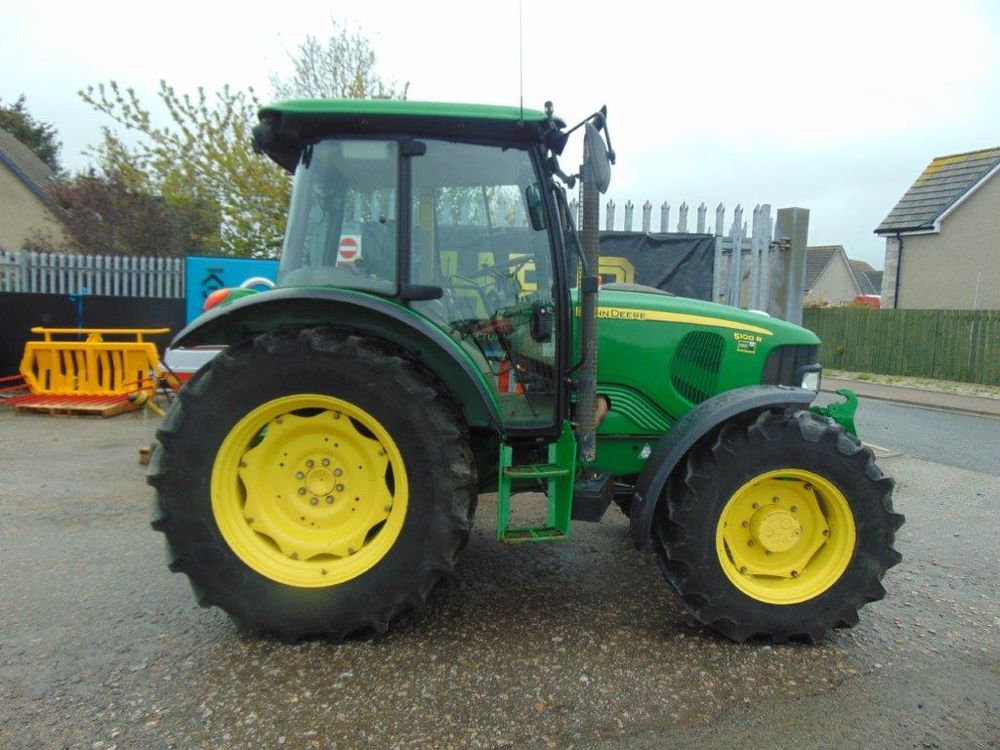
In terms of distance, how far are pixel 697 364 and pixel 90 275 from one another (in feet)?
38.3

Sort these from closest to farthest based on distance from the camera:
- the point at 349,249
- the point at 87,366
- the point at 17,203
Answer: the point at 349,249 → the point at 87,366 → the point at 17,203

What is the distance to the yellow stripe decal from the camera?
341 centimetres

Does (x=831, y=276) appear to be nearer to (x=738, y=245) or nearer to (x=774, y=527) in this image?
(x=738, y=245)

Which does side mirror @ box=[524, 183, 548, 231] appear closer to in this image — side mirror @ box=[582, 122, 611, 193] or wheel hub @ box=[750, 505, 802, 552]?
side mirror @ box=[582, 122, 611, 193]

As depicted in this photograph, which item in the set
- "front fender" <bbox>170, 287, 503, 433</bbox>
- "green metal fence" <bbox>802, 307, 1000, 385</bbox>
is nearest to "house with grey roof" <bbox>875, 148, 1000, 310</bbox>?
"green metal fence" <bbox>802, 307, 1000, 385</bbox>

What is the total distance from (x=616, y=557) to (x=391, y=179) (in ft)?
8.06

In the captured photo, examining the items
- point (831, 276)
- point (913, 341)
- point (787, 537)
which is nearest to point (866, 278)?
point (831, 276)

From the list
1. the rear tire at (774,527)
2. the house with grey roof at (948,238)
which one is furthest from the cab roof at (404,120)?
the house with grey roof at (948,238)

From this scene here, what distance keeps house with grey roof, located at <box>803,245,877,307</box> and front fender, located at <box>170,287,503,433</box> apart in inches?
2004

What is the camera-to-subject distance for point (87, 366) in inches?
358

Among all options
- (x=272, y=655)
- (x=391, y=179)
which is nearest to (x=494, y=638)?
(x=272, y=655)

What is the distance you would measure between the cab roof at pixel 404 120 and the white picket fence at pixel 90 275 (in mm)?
9820

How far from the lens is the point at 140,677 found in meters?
2.65

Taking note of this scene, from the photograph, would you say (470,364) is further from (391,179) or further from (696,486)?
(696,486)
